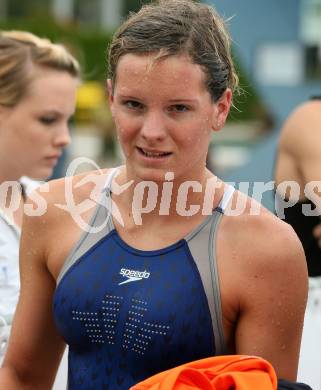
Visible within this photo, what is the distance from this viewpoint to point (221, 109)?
2.36m

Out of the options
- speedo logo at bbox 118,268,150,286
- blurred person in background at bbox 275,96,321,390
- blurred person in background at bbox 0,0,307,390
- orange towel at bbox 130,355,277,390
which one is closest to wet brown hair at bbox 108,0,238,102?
blurred person in background at bbox 0,0,307,390

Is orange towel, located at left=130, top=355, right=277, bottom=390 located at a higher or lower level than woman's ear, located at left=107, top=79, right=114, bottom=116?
lower

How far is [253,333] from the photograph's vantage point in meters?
2.22

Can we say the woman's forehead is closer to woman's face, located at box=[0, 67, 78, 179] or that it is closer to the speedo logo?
the speedo logo

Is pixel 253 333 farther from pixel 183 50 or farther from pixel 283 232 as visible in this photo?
pixel 183 50

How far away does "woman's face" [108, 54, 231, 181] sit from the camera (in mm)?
2203

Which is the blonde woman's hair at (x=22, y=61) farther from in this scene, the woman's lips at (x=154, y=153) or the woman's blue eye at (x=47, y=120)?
the woman's lips at (x=154, y=153)

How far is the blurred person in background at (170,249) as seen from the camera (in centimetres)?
221

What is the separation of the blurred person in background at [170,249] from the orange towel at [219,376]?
0.14 meters

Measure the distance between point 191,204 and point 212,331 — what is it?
0.34 meters

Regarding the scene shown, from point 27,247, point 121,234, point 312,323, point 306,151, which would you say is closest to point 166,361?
point 121,234

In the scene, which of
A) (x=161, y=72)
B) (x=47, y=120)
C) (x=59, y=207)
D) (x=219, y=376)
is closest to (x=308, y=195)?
(x=47, y=120)

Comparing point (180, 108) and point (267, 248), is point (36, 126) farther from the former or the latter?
point (267, 248)

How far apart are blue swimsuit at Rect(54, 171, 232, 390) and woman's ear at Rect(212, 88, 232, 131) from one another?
19 cm
